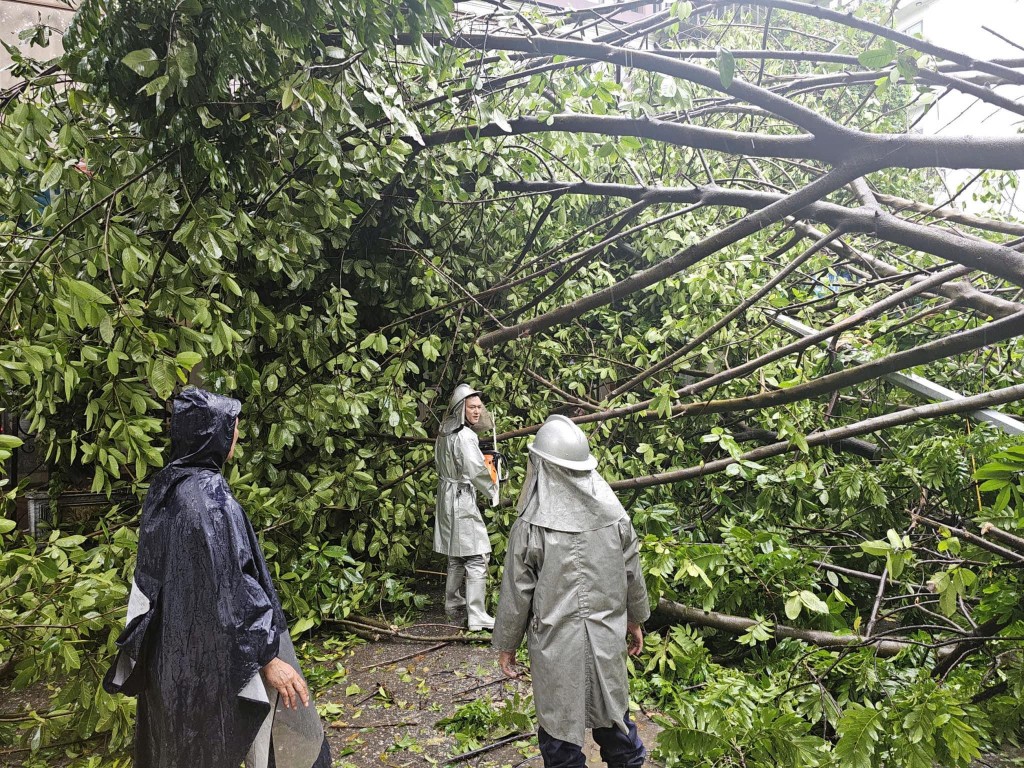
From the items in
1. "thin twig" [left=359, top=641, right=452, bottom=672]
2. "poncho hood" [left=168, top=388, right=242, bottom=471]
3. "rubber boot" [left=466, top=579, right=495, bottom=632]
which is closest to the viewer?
"poncho hood" [left=168, top=388, right=242, bottom=471]

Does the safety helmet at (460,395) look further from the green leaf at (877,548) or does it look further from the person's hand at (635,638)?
the green leaf at (877,548)

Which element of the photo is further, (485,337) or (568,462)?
(485,337)

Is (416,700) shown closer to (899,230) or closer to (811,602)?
(811,602)

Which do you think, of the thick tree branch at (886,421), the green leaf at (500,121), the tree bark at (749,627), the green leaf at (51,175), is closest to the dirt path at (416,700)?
the tree bark at (749,627)

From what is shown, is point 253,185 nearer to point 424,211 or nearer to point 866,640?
point 424,211

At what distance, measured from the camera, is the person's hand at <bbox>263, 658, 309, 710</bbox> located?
2.38m

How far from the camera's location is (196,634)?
7.58 feet

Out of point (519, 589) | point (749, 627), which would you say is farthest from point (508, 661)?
point (749, 627)

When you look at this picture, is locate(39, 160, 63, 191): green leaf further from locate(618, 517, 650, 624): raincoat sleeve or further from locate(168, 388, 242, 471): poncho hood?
locate(618, 517, 650, 624): raincoat sleeve

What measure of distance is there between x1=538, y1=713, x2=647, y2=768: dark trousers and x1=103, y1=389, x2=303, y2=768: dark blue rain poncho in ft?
3.55

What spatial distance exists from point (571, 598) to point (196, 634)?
1.32 metres

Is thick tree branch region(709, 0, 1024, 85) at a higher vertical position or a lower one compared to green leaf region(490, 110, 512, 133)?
higher

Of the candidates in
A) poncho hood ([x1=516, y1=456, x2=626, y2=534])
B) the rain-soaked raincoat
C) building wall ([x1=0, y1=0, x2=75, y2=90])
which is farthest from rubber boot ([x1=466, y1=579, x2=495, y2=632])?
building wall ([x1=0, y1=0, x2=75, y2=90])

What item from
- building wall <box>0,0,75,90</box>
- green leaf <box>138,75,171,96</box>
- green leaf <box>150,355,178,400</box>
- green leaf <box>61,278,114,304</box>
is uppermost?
building wall <box>0,0,75,90</box>
